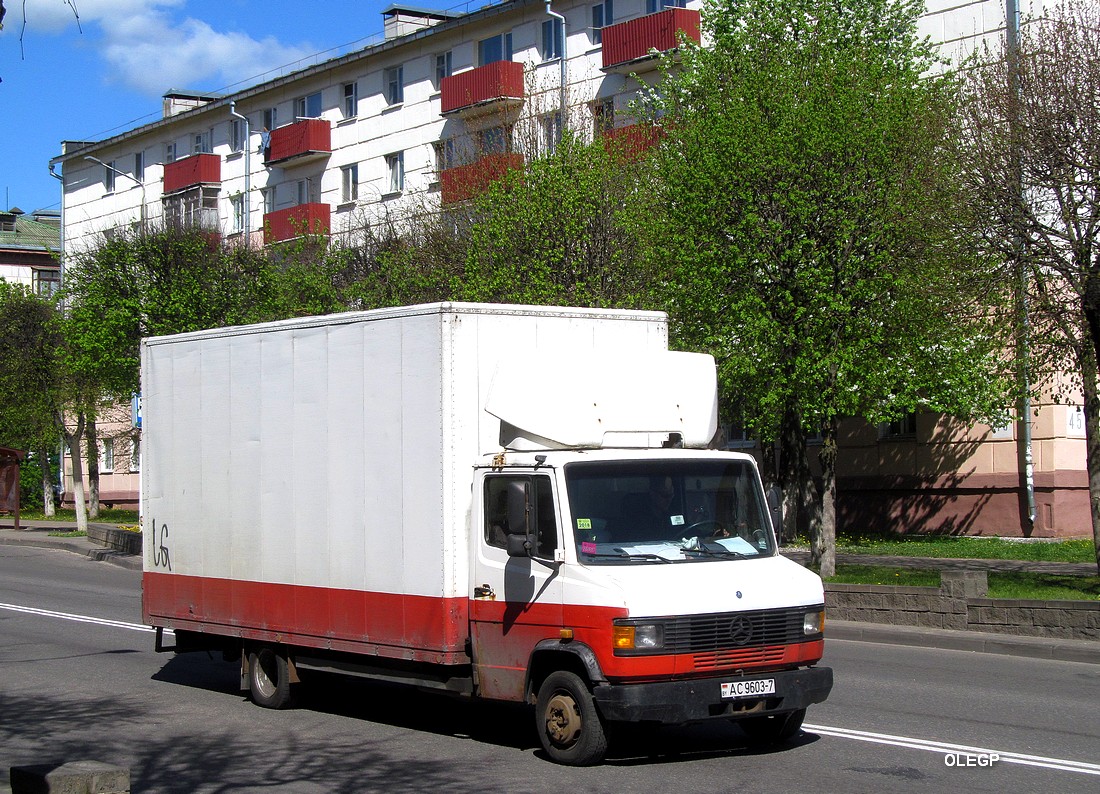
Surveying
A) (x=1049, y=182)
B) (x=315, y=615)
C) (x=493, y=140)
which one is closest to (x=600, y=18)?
(x=493, y=140)

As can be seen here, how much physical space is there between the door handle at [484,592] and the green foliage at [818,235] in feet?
33.5

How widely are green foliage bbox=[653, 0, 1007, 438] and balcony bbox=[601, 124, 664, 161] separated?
501cm

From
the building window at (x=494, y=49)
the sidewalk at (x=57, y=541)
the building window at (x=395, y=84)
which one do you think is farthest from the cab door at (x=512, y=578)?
the building window at (x=395, y=84)

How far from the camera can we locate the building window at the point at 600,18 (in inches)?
1535

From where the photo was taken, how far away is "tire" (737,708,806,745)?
895cm

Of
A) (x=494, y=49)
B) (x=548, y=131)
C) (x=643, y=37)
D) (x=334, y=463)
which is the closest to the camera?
(x=334, y=463)

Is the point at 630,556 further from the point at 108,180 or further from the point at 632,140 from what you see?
the point at 108,180

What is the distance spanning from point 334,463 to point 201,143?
48.9m

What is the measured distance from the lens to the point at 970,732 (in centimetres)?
942

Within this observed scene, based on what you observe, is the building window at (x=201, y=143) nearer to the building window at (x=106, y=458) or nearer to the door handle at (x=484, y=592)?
the building window at (x=106, y=458)

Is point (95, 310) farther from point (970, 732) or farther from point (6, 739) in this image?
point (970, 732)

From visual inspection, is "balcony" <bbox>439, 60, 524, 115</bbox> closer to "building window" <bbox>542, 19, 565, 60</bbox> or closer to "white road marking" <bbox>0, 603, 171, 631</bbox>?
"building window" <bbox>542, 19, 565, 60</bbox>

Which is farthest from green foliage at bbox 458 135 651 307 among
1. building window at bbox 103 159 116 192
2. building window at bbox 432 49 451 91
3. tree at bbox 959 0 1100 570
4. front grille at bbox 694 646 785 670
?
building window at bbox 103 159 116 192

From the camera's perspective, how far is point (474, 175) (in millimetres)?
28859
